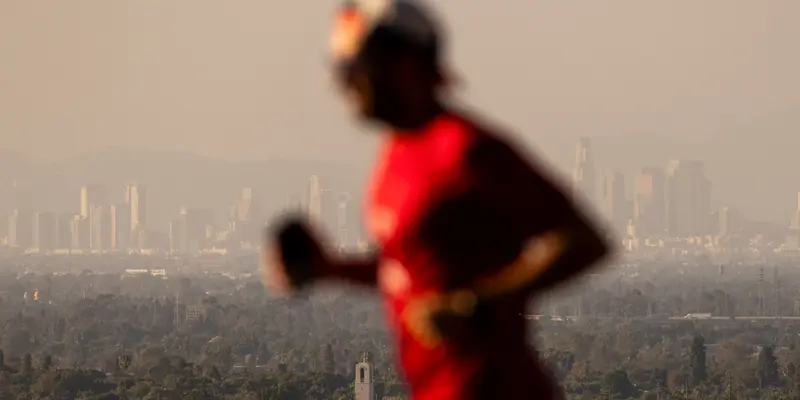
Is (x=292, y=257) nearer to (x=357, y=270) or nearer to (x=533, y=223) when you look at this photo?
(x=357, y=270)

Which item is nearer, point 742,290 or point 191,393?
point 191,393

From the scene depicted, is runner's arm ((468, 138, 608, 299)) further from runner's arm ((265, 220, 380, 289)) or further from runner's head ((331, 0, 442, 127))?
runner's arm ((265, 220, 380, 289))

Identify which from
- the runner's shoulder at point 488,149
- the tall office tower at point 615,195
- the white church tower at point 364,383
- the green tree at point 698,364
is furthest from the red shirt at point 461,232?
the tall office tower at point 615,195

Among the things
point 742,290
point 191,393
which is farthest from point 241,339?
point 742,290

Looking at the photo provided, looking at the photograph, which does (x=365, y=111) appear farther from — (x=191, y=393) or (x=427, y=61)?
(x=191, y=393)

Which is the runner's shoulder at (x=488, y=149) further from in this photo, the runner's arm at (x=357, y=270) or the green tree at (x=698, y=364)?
the green tree at (x=698, y=364)

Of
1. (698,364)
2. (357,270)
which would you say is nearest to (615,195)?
(698,364)

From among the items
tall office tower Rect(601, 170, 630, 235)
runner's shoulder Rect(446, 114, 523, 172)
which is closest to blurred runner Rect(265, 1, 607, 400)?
runner's shoulder Rect(446, 114, 523, 172)

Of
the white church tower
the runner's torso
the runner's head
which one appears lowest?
the white church tower

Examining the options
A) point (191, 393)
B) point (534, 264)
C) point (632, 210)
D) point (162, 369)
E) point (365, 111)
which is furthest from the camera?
point (632, 210)
